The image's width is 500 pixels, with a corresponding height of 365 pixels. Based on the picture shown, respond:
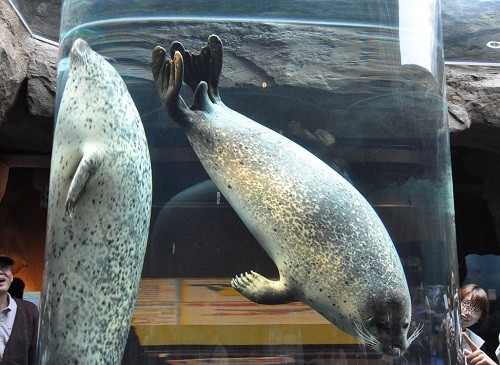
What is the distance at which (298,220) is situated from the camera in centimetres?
232

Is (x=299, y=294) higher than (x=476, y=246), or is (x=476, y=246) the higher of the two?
(x=299, y=294)

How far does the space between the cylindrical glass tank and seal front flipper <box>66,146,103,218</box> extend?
0.26 metres

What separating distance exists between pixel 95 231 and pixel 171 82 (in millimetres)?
619

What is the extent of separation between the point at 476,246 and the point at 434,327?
10.6 feet

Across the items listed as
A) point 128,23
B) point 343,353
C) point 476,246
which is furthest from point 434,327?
point 476,246

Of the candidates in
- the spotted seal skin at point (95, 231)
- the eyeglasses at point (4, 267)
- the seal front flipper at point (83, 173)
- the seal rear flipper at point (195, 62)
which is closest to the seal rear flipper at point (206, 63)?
the seal rear flipper at point (195, 62)

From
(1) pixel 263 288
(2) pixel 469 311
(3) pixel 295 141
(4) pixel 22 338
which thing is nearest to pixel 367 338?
(1) pixel 263 288

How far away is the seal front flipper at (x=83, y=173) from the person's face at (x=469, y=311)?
2074 mm

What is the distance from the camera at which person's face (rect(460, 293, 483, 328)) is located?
3346mm

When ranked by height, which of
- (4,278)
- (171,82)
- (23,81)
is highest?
(171,82)

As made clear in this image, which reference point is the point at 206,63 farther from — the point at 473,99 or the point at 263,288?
the point at 473,99

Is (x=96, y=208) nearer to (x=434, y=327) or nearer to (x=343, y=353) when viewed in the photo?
(x=343, y=353)

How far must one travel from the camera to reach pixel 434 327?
2482 mm

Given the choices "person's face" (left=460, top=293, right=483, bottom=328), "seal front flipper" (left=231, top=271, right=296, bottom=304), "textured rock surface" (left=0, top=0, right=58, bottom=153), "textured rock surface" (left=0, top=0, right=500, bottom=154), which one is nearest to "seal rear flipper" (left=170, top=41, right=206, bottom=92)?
"seal front flipper" (left=231, top=271, right=296, bottom=304)
